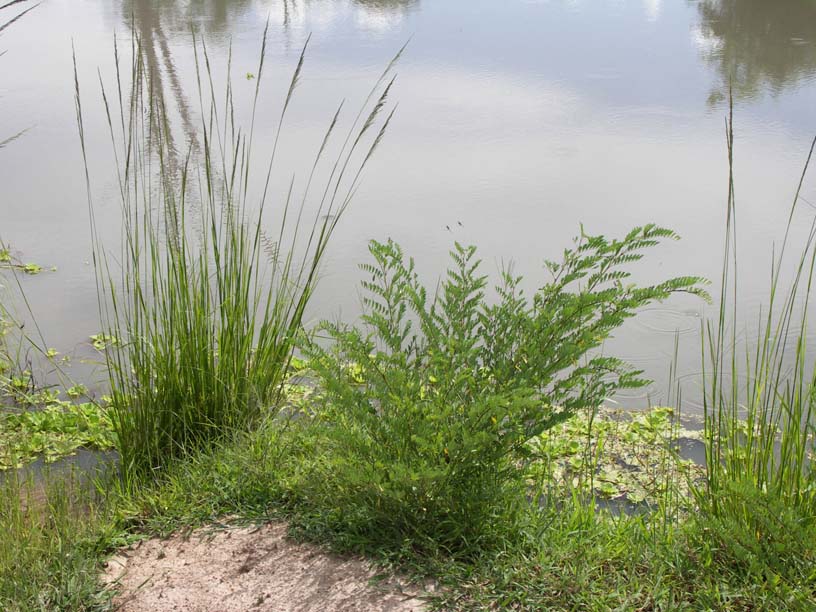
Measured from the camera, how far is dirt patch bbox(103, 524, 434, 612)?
189cm

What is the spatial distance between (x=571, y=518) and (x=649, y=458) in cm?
91

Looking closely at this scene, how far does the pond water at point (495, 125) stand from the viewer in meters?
4.20

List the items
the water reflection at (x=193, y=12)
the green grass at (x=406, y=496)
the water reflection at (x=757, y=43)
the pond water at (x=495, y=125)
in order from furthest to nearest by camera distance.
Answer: the water reflection at (x=193, y=12) → the water reflection at (x=757, y=43) → the pond water at (x=495, y=125) → the green grass at (x=406, y=496)

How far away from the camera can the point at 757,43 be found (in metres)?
7.32

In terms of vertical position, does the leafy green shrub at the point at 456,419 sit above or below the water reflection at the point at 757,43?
below

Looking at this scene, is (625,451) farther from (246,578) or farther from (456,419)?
(246,578)

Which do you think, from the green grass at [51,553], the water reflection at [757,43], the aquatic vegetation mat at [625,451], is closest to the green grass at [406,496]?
the green grass at [51,553]

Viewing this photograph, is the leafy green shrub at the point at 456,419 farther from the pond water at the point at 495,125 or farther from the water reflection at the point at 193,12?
the water reflection at the point at 193,12

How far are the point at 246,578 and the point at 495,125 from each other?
4.29m

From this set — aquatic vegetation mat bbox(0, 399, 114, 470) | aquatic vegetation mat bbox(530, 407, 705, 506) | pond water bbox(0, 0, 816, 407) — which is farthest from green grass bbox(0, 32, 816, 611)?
pond water bbox(0, 0, 816, 407)

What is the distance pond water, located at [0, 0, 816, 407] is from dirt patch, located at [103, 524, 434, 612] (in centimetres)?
146

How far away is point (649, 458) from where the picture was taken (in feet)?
9.70

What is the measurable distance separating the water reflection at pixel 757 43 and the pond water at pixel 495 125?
3 cm

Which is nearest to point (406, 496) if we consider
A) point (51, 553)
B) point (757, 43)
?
point (51, 553)
